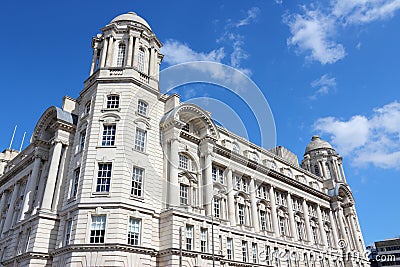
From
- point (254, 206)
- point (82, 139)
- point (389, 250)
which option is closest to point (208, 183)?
point (254, 206)

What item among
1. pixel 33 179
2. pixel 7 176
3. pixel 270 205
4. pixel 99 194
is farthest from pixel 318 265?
pixel 7 176

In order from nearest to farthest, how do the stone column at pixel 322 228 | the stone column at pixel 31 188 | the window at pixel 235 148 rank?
the stone column at pixel 31 188 → the window at pixel 235 148 → the stone column at pixel 322 228

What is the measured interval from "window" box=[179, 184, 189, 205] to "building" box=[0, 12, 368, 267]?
141 millimetres

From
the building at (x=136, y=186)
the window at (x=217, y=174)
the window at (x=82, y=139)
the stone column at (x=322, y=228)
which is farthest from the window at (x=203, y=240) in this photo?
the stone column at (x=322, y=228)

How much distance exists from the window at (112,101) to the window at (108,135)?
2.75 m

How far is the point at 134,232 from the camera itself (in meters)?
31.6

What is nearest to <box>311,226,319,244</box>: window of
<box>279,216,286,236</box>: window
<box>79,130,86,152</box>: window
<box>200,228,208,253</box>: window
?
<box>279,216,286,236</box>: window

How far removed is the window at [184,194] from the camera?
1518 inches

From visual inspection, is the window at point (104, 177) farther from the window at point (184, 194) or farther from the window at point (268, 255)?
the window at point (268, 255)

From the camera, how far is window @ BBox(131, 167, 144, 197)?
111ft

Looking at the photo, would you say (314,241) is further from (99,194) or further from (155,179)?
(99,194)

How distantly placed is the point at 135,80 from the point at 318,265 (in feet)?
141

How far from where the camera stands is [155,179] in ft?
118

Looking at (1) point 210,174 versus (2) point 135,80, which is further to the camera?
(1) point 210,174
